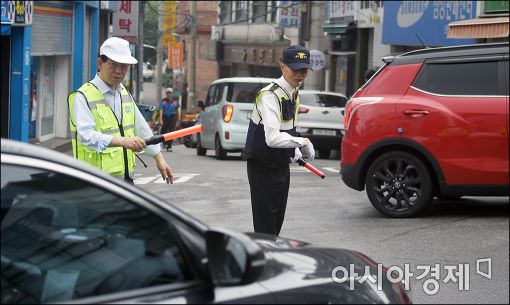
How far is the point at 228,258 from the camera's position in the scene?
3.31 metres

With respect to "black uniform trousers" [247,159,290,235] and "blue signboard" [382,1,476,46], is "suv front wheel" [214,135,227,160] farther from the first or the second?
"black uniform trousers" [247,159,290,235]

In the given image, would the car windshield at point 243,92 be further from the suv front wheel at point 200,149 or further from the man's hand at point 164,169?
the man's hand at point 164,169

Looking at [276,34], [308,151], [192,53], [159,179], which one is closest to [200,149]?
[159,179]

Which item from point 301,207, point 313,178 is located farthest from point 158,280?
point 313,178

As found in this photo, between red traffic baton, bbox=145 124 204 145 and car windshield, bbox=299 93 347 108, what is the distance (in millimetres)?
16850

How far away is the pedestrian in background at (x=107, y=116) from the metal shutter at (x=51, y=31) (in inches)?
679

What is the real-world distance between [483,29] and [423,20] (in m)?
10.1

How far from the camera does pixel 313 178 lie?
16.3 m

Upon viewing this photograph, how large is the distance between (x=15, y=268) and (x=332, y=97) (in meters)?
20.6

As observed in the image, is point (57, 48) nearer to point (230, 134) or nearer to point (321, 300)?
point (230, 134)

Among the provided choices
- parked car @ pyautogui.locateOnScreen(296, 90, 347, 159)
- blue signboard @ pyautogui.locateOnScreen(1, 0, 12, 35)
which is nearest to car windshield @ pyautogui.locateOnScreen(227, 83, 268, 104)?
A: parked car @ pyautogui.locateOnScreen(296, 90, 347, 159)

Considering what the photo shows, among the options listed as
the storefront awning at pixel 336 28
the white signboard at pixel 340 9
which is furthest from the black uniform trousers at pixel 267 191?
the storefront awning at pixel 336 28

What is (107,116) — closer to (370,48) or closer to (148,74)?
(370,48)

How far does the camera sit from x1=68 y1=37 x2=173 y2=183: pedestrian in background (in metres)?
6.45
